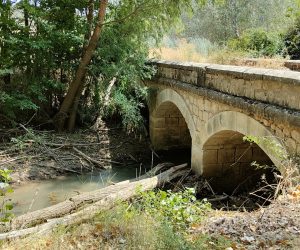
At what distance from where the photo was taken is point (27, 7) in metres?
8.98

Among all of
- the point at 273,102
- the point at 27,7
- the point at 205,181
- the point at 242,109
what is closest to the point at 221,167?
the point at 205,181

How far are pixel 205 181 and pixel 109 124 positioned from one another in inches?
175

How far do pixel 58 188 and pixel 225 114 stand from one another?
389 cm

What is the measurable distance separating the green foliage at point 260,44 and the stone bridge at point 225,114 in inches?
125

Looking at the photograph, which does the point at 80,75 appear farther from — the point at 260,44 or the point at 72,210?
the point at 260,44

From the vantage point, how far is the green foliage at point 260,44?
1148cm

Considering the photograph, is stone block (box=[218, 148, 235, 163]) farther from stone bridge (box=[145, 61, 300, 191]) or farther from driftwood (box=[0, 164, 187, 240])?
driftwood (box=[0, 164, 187, 240])

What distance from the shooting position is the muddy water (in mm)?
7086

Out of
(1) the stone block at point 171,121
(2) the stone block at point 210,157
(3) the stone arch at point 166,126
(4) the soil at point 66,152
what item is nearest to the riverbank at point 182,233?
(2) the stone block at point 210,157

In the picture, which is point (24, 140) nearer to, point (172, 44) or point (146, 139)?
point (146, 139)

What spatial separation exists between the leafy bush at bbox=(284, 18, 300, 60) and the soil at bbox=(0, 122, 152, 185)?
5.02m

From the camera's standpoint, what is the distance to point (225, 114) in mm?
6355

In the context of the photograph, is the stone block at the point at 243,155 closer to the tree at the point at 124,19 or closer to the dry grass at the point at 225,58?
the dry grass at the point at 225,58

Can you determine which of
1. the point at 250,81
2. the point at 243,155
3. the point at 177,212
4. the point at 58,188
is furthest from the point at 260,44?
the point at 177,212
